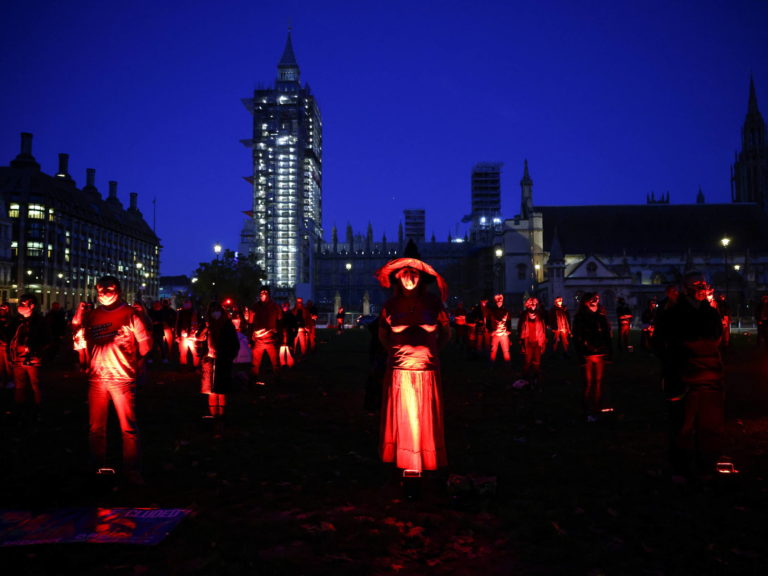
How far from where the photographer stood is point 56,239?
82500mm

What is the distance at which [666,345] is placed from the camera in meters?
6.48

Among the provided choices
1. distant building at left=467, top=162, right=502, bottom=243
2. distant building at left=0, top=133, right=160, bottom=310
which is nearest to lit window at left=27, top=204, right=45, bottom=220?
distant building at left=0, top=133, right=160, bottom=310

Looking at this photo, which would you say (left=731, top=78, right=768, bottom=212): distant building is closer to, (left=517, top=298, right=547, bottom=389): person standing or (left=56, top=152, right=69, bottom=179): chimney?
(left=517, top=298, right=547, bottom=389): person standing

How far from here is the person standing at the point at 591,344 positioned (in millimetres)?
9312

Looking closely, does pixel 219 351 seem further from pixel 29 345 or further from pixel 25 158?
pixel 25 158

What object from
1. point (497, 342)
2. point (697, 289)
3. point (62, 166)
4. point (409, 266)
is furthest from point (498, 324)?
point (62, 166)

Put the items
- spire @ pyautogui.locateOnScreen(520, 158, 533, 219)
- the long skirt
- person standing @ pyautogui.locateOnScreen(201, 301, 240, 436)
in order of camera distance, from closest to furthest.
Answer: the long skirt < person standing @ pyautogui.locateOnScreen(201, 301, 240, 436) < spire @ pyautogui.locateOnScreen(520, 158, 533, 219)

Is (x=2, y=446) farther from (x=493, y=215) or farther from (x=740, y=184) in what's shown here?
(x=493, y=215)

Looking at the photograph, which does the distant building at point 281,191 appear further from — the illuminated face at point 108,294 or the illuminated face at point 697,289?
the illuminated face at point 697,289

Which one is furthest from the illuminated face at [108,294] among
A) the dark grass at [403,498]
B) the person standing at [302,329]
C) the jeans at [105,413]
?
the person standing at [302,329]

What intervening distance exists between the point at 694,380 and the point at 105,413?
584cm

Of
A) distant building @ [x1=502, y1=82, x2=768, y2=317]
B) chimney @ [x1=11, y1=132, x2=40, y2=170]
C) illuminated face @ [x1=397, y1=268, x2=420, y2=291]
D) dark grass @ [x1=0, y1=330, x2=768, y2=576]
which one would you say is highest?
chimney @ [x1=11, y1=132, x2=40, y2=170]

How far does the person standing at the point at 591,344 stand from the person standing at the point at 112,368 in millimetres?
6201

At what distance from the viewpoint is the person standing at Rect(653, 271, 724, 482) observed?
6.12 m
